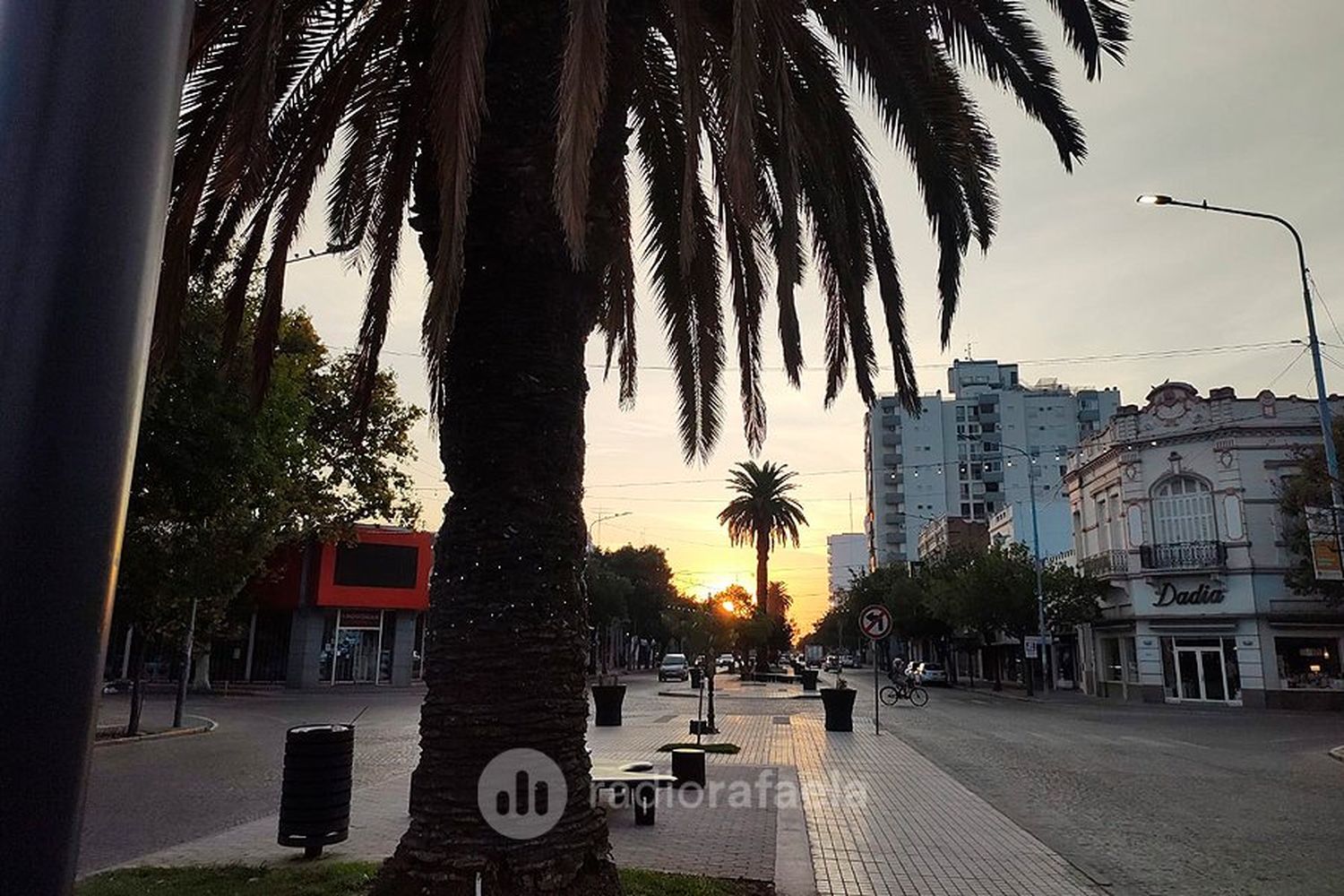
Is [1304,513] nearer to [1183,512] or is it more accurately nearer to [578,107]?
[1183,512]

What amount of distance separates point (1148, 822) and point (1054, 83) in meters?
7.89

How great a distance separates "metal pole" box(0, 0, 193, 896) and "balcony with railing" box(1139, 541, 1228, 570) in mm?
41704

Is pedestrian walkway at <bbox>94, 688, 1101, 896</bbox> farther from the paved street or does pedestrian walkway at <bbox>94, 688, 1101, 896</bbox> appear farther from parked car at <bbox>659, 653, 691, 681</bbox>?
parked car at <bbox>659, 653, 691, 681</bbox>

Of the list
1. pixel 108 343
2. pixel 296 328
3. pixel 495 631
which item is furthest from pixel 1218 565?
pixel 108 343

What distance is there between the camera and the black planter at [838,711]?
21.4 m

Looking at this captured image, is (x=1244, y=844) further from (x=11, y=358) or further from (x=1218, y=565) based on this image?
(x=1218, y=565)

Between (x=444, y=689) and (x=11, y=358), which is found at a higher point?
(x=11, y=358)

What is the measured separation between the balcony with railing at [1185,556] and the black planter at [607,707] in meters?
26.3

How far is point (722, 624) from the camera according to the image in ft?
130

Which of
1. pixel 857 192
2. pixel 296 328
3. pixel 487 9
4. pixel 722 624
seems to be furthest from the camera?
pixel 722 624

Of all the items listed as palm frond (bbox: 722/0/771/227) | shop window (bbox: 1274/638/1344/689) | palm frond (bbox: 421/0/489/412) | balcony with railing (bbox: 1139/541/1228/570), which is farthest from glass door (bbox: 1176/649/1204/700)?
palm frond (bbox: 421/0/489/412)

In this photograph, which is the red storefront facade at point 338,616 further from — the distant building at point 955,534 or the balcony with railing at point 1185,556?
the distant building at point 955,534

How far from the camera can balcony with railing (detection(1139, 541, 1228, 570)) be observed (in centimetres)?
3706

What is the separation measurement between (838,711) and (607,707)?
5.30m
